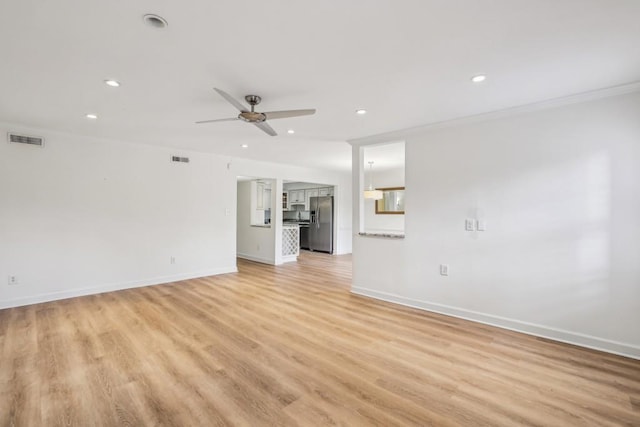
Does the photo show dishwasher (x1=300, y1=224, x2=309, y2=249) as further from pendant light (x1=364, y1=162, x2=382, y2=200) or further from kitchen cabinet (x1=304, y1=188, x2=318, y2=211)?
pendant light (x1=364, y1=162, x2=382, y2=200)

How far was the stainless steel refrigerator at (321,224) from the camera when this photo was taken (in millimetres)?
8781

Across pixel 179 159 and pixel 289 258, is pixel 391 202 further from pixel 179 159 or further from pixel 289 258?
pixel 179 159

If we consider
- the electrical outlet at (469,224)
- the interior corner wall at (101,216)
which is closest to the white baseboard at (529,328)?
the electrical outlet at (469,224)

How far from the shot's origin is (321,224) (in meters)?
9.01

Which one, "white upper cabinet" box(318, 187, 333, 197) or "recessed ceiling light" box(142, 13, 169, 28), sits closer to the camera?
"recessed ceiling light" box(142, 13, 169, 28)

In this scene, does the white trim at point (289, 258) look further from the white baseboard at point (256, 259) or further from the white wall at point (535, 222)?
the white wall at point (535, 222)

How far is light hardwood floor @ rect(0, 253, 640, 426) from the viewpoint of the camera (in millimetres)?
1829

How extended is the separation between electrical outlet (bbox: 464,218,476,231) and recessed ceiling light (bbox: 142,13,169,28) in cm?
Answer: 349

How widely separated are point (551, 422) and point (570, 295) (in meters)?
1.63

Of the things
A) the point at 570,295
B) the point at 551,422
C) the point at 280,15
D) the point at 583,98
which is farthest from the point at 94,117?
the point at 570,295

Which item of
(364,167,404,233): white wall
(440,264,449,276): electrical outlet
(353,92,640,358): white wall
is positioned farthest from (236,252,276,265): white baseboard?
(440,264,449,276): electrical outlet

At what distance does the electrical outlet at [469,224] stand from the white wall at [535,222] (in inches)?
2.0

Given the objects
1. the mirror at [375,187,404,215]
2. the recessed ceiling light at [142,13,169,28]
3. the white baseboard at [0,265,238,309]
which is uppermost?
the recessed ceiling light at [142,13,169,28]

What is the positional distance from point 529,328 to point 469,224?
1252mm
